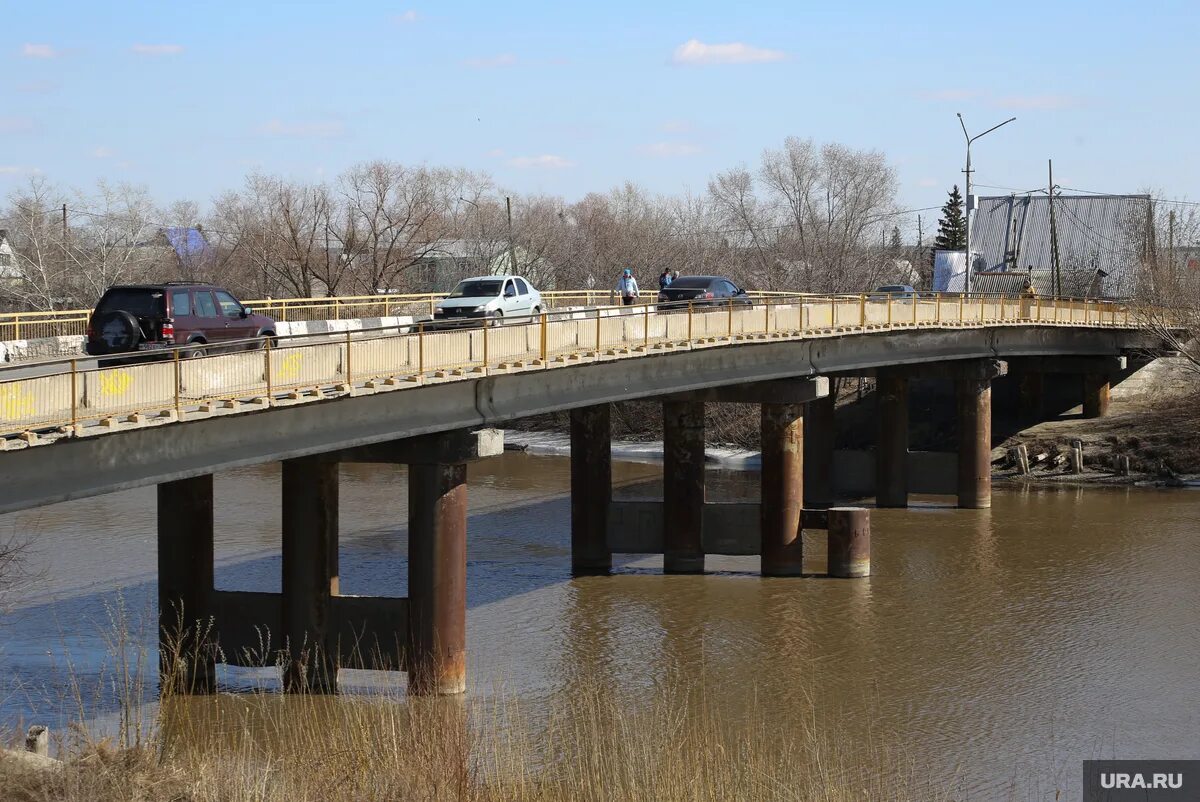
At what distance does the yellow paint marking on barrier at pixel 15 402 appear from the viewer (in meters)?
15.4

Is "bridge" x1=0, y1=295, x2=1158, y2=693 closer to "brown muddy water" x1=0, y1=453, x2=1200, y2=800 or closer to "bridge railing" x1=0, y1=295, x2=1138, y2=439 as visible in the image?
"bridge railing" x1=0, y1=295, x2=1138, y2=439

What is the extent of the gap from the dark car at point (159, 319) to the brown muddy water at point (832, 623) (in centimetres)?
450

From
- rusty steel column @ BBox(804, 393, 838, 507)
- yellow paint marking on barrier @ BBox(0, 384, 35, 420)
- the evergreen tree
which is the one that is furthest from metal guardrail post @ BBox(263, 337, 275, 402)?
the evergreen tree

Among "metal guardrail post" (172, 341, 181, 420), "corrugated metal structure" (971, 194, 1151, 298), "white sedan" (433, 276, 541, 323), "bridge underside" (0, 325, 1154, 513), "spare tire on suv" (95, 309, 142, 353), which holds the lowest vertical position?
"bridge underside" (0, 325, 1154, 513)

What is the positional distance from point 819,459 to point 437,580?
74.0ft

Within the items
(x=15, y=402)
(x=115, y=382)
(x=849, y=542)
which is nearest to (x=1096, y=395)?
(x=849, y=542)

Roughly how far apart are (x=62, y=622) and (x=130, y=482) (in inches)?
387

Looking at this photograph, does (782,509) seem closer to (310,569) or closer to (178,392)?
(310,569)

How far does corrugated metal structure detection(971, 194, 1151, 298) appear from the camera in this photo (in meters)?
79.2

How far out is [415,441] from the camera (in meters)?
22.4

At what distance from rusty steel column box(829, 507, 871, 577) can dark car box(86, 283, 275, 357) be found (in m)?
13.2

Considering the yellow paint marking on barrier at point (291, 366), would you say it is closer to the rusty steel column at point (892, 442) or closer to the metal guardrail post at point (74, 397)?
the metal guardrail post at point (74, 397)

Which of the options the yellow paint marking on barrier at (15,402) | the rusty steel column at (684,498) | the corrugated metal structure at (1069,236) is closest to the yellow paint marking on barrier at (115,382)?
the yellow paint marking on barrier at (15,402)

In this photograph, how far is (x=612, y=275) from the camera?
85188 millimetres
